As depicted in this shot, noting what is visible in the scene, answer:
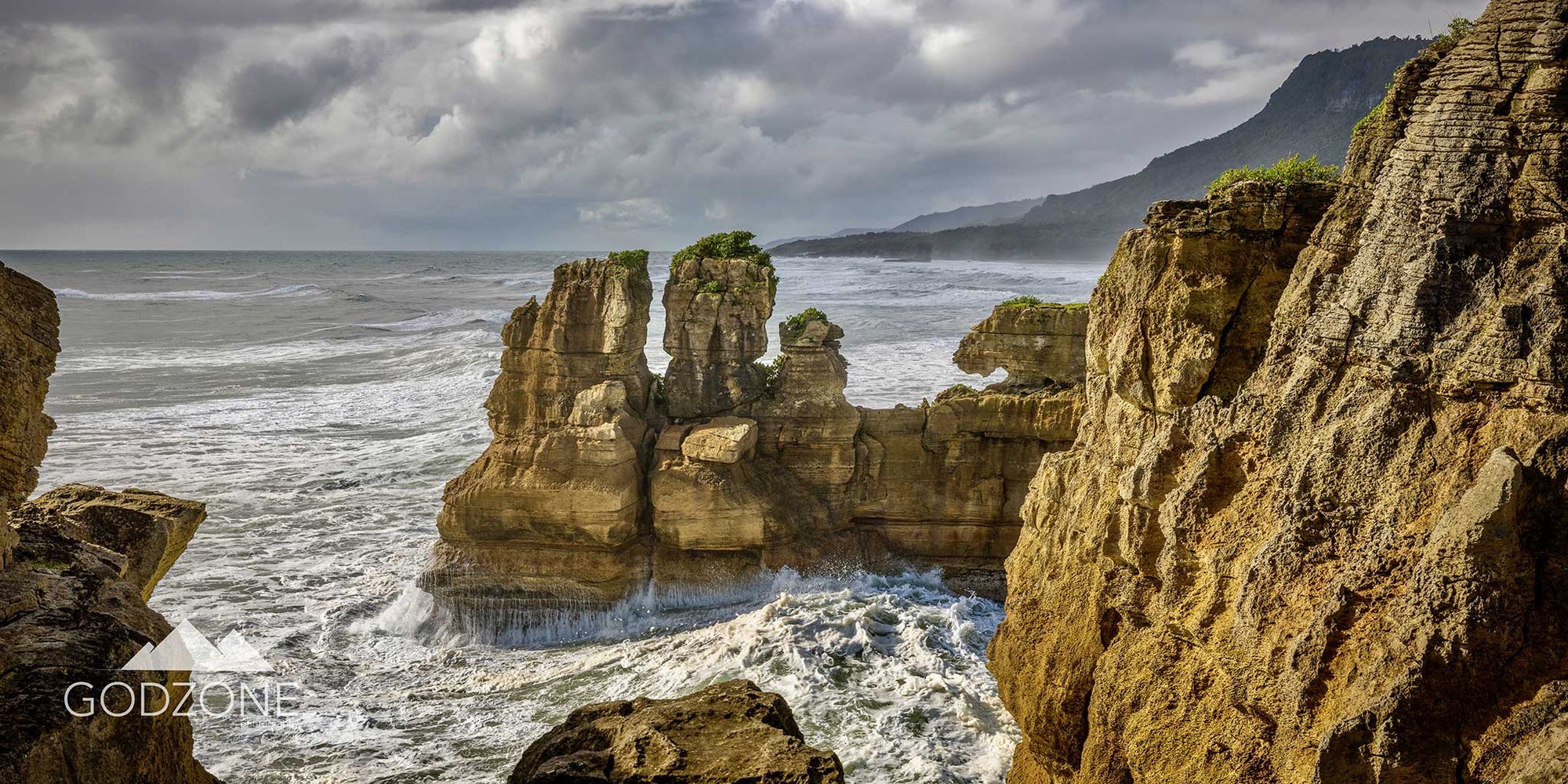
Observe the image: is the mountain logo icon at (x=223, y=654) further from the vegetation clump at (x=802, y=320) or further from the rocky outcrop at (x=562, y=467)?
the vegetation clump at (x=802, y=320)

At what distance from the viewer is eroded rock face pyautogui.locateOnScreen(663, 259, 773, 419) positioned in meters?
18.2

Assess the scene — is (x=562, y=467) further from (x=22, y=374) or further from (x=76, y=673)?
(x=76, y=673)

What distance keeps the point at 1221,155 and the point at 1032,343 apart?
5495 inches

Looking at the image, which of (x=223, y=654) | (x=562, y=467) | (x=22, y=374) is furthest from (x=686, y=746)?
(x=223, y=654)

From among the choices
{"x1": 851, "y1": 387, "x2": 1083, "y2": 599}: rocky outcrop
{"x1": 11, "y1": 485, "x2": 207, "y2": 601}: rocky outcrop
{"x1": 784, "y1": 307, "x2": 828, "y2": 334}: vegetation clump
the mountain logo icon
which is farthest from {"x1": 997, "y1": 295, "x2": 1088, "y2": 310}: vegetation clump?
the mountain logo icon

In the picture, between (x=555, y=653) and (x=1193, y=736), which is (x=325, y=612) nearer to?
(x=555, y=653)

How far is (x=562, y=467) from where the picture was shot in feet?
55.0

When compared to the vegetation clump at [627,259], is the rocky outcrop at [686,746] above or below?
below

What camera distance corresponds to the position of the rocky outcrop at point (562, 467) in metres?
16.7

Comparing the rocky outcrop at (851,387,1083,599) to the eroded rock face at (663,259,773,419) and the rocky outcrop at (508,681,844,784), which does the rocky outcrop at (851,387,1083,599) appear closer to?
the eroded rock face at (663,259,773,419)

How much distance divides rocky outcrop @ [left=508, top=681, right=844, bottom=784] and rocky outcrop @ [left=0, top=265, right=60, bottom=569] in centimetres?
467

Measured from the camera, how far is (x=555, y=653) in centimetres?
1595

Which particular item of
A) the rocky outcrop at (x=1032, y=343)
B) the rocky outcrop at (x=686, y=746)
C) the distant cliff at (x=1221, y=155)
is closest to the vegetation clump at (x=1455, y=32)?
the rocky outcrop at (x=686, y=746)

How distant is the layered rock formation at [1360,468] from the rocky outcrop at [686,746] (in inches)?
121
